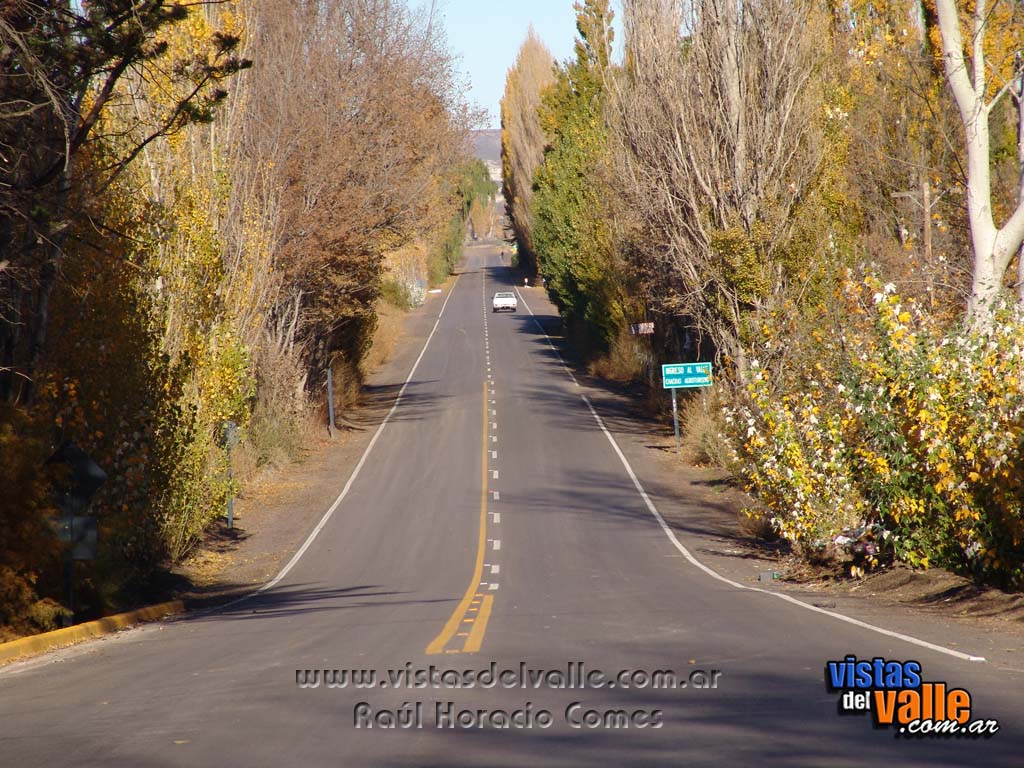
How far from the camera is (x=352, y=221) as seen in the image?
3688 centimetres

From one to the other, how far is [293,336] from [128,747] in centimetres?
3274

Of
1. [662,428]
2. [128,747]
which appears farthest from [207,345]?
[662,428]

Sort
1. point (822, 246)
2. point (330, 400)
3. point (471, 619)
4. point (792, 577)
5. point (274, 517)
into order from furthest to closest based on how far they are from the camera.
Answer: point (330, 400) < point (822, 246) < point (274, 517) < point (792, 577) < point (471, 619)

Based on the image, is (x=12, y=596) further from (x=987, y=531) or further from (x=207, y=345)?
(x=987, y=531)

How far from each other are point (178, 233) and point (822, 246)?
57.9 feet

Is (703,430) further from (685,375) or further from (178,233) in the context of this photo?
(178,233)

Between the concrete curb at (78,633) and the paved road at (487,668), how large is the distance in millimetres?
539

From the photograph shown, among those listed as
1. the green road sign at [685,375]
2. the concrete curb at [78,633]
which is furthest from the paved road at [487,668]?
the green road sign at [685,375]

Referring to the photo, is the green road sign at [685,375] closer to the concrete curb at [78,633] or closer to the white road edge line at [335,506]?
the white road edge line at [335,506]

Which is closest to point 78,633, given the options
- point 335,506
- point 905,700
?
point 905,700

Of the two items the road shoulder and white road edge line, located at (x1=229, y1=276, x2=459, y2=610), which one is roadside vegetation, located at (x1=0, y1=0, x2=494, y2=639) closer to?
white road edge line, located at (x1=229, y1=276, x2=459, y2=610)

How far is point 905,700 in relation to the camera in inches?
273

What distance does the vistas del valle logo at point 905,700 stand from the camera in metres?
6.35

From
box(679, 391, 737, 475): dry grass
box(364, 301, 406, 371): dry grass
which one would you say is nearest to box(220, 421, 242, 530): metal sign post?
box(679, 391, 737, 475): dry grass
